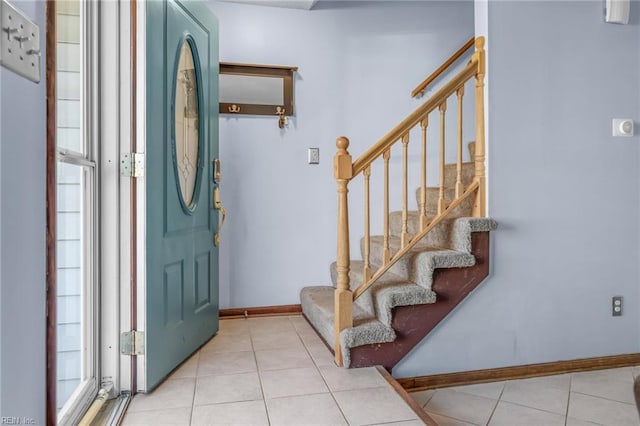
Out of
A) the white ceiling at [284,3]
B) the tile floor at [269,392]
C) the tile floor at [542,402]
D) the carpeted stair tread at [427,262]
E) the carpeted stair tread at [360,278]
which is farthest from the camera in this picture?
the white ceiling at [284,3]

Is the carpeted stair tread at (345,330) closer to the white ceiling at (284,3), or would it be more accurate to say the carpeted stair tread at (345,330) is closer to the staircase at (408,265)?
the staircase at (408,265)

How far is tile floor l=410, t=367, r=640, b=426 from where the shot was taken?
1.87m

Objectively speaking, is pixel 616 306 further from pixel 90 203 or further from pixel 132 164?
pixel 90 203

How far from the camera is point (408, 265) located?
2.36 m

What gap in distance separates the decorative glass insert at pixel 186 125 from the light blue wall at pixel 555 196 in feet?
4.96

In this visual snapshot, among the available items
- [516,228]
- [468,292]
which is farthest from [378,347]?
[516,228]

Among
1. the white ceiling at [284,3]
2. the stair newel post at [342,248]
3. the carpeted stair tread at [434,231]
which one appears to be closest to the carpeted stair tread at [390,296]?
the stair newel post at [342,248]

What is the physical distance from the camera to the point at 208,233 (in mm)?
2438

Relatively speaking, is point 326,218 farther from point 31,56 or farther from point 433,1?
point 31,56

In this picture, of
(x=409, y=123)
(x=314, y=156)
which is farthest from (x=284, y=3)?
(x=409, y=123)

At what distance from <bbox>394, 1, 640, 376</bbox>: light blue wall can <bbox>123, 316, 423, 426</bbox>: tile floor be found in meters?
0.45

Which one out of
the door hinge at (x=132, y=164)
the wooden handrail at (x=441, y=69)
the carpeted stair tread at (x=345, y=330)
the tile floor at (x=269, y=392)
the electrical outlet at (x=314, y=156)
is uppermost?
the wooden handrail at (x=441, y=69)

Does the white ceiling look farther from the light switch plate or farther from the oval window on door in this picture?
the light switch plate

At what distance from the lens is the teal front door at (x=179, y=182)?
181cm
